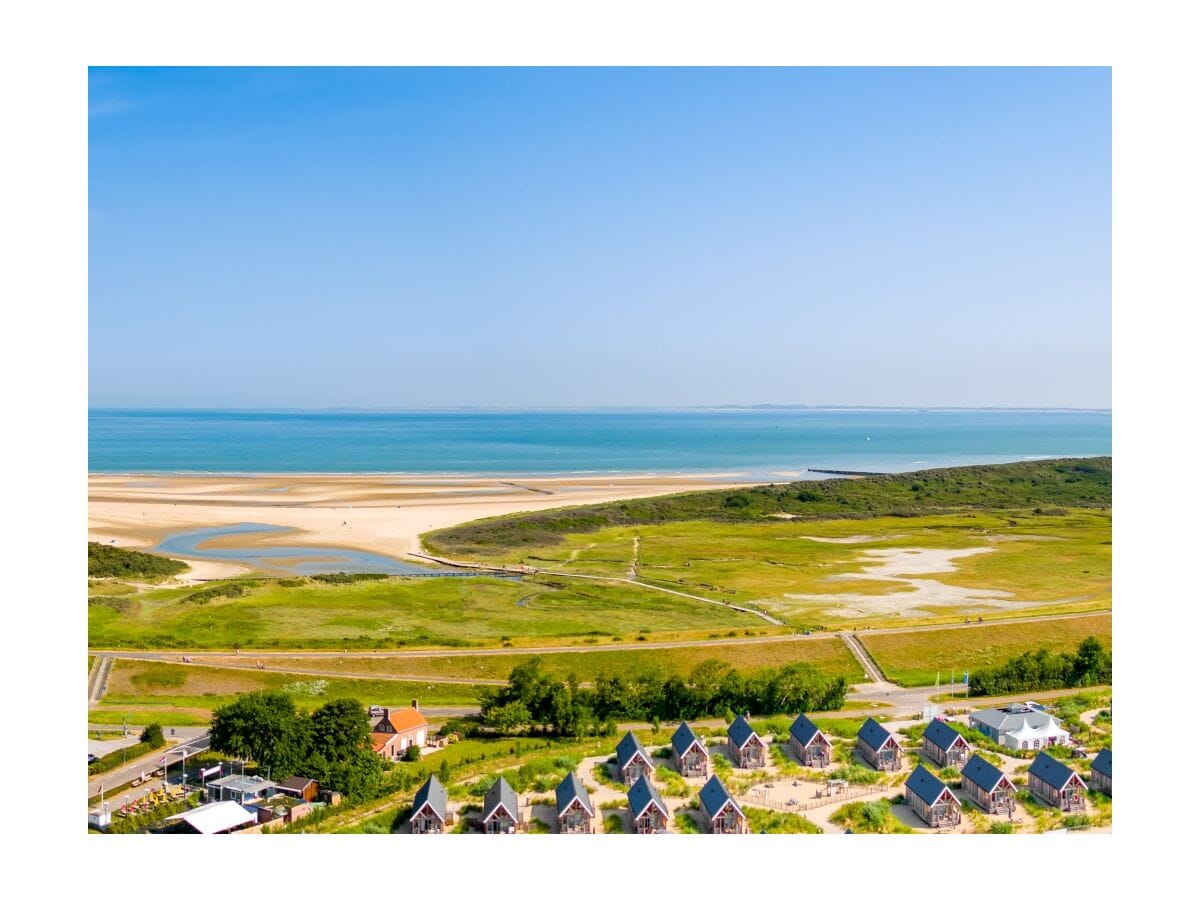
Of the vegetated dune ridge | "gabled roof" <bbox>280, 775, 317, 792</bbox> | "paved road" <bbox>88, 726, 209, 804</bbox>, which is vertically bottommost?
"paved road" <bbox>88, 726, 209, 804</bbox>

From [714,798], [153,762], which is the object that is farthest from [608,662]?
[153,762]

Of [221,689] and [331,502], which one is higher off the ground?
[331,502]

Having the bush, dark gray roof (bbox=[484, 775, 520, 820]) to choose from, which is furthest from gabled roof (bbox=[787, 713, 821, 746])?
the bush

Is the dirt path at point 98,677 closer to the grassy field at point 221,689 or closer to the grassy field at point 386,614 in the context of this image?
the grassy field at point 221,689

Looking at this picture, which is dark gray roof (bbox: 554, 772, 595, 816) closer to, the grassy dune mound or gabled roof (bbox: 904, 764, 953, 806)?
gabled roof (bbox: 904, 764, 953, 806)

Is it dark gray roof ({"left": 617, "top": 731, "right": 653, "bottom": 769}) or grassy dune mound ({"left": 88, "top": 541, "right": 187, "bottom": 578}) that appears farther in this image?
grassy dune mound ({"left": 88, "top": 541, "right": 187, "bottom": 578})

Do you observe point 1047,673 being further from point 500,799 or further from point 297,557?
point 297,557

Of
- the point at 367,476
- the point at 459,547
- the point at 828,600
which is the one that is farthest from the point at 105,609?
the point at 367,476

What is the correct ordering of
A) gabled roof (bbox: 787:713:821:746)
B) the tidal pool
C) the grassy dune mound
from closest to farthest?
gabled roof (bbox: 787:713:821:746) → the grassy dune mound → the tidal pool

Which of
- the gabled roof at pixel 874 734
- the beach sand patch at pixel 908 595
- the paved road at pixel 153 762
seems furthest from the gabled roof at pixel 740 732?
the beach sand patch at pixel 908 595
